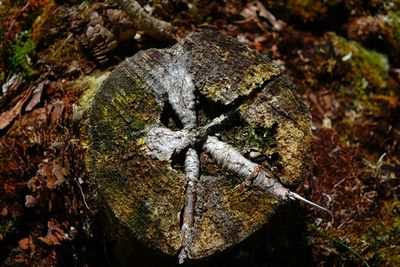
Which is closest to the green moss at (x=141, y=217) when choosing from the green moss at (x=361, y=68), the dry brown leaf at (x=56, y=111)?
the dry brown leaf at (x=56, y=111)

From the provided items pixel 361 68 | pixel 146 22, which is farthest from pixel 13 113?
pixel 361 68

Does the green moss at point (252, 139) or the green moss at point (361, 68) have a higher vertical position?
the green moss at point (252, 139)

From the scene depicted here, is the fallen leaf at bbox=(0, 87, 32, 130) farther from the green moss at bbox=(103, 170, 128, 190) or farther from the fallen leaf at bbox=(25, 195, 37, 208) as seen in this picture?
the green moss at bbox=(103, 170, 128, 190)

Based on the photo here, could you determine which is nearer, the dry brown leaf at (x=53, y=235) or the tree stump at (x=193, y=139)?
the tree stump at (x=193, y=139)

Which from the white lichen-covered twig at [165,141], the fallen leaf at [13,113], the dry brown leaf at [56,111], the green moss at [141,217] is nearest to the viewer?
the green moss at [141,217]

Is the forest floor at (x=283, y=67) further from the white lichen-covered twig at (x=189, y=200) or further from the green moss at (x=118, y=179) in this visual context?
the white lichen-covered twig at (x=189, y=200)

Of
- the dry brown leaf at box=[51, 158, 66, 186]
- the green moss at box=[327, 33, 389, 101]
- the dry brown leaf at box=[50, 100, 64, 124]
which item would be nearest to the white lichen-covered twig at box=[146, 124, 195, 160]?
the dry brown leaf at box=[51, 158, 66, 186]
